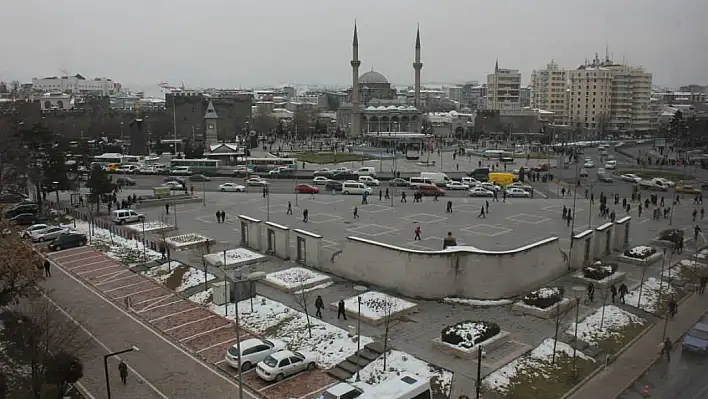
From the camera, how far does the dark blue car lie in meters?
16.9

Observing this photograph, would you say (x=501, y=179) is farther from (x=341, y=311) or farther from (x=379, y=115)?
(x=379, y=115)

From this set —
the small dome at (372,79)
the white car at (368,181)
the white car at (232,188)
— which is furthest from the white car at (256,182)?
the small dome at (372,79)

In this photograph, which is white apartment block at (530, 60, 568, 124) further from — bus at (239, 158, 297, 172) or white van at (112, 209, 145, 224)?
white van at (112, 209, 145, 224)

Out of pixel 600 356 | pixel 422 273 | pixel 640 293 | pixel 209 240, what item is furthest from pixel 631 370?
pixel 209 240

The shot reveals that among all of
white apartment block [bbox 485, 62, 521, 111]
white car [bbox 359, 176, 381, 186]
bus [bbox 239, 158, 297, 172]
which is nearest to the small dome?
white apartment block [bbox 485, 62, 521, 111]

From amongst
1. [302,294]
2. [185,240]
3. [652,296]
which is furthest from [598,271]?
[185,240]

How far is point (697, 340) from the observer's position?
17.2 metres

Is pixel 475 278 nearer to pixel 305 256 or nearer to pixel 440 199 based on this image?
pixel 305 256

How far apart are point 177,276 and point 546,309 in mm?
13548

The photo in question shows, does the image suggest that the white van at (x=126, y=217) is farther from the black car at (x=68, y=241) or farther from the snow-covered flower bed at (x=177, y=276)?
the snow-covered flower bed at (x=177, y=276)

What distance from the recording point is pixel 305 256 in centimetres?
2448

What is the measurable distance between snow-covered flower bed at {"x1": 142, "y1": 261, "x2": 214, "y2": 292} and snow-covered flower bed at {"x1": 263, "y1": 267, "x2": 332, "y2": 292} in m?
2.46

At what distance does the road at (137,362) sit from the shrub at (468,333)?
578 cm

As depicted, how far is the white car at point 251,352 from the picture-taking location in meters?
15.4
